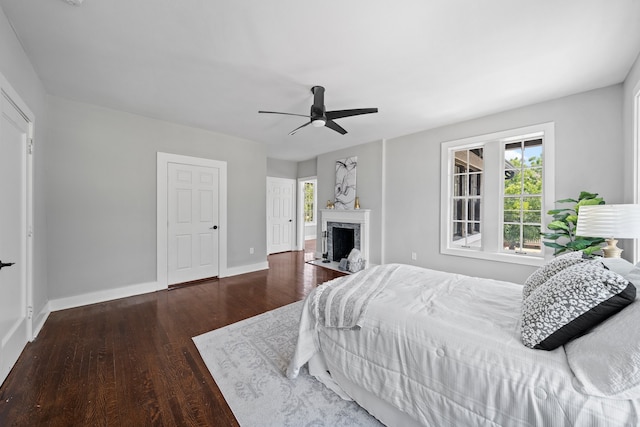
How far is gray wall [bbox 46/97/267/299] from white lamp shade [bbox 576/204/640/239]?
4.78 meters

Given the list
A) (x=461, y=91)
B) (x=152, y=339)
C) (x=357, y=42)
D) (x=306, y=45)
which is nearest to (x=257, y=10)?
(x=306, y=45)

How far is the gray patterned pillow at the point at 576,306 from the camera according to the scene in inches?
39.6

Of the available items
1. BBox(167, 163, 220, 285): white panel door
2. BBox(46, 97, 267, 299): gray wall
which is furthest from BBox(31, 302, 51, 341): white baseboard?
BBox(167, 163, 220, 285): white panel door

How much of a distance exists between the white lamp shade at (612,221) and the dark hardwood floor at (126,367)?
3.03 meters

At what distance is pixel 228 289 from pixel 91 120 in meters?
2.82

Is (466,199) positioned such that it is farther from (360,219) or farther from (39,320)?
(39,320)

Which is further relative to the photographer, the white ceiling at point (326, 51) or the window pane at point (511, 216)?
the window pane at point (511, 216)

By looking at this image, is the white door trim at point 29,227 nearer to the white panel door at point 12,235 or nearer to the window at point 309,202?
the white panel door at point 12,235

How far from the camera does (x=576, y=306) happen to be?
1.05 metres

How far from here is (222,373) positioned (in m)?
1.89

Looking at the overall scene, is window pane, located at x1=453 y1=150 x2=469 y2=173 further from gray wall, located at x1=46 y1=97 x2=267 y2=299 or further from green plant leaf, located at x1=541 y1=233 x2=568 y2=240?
gray wall, located at x1=46 y1=97 x2=267 y2=299

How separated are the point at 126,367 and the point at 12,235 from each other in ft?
4.48

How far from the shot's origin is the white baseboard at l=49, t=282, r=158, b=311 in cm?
303

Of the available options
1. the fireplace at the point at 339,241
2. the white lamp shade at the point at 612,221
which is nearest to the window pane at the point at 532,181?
the white lamp shade at the point at 612,221
